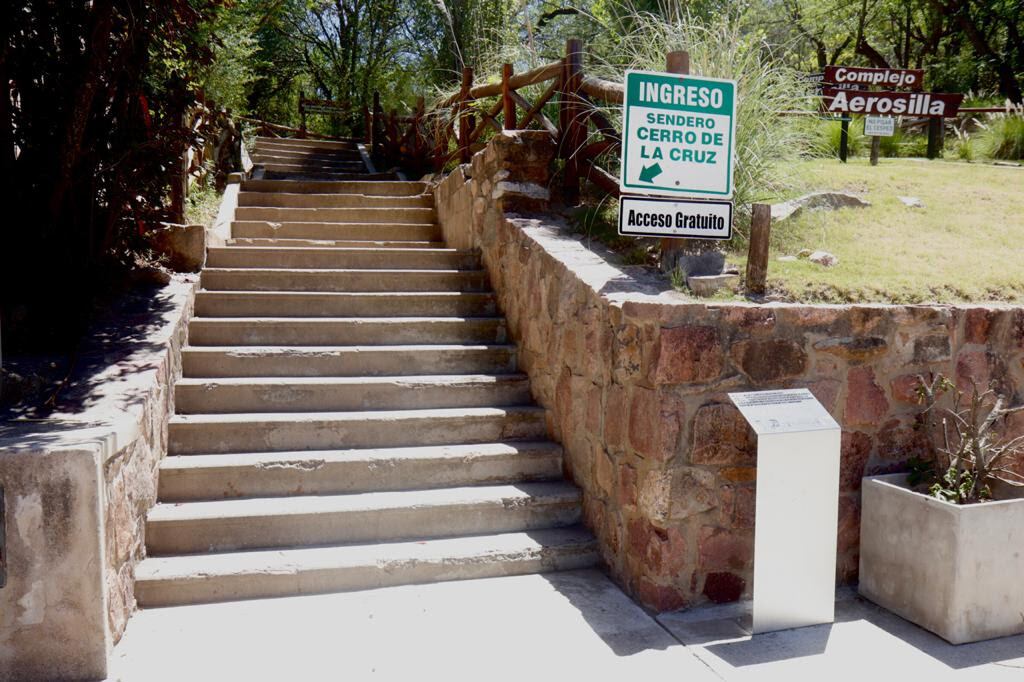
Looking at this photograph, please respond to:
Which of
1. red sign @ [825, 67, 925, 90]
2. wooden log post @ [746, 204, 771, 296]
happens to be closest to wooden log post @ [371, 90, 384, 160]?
red sign @ [825, 67, 925, 90]

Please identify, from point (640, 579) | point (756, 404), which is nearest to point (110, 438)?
point (640, 579)

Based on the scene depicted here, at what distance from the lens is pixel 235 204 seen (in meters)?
7.44

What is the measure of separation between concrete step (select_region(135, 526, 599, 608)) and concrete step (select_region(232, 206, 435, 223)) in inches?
158

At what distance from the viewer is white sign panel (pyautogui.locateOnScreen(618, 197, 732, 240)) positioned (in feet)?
11.9

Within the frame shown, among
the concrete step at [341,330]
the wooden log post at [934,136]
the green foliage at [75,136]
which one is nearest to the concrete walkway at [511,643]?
the green foliage at [75,136]

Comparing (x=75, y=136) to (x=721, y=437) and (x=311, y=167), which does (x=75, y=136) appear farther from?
(x=311, y=167)

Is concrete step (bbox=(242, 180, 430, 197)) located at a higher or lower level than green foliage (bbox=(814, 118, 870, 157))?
lower

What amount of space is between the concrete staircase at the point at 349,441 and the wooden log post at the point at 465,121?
180 cm

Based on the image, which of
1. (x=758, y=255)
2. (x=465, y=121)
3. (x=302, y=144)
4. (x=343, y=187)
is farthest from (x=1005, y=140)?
(x=302, y=144)

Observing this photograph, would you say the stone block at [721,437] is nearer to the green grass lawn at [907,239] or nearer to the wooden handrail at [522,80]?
the green grass lawn at [907,239]

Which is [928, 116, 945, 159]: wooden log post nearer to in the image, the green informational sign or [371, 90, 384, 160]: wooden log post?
the green informational sign

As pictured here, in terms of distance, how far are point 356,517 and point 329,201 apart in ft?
14.9

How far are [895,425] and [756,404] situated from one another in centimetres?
86

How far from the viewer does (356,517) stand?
3898mm
